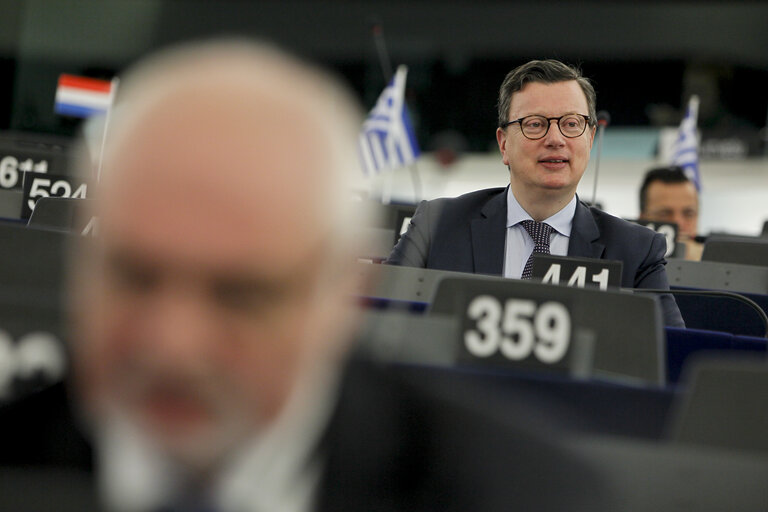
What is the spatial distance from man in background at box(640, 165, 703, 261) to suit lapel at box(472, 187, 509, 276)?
8.96 feet

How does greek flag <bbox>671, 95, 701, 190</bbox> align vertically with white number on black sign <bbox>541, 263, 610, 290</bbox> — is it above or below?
above

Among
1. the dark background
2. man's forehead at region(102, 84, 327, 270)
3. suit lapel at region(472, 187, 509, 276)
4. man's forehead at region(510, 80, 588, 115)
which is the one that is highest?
the dark background

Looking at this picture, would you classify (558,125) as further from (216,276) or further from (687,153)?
(687,153)

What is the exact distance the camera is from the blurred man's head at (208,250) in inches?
19.2

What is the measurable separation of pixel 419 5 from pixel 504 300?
20411 mm

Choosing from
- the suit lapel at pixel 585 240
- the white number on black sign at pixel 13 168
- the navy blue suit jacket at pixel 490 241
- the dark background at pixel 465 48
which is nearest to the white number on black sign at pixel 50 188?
the white number on black sign at pixel 13 168

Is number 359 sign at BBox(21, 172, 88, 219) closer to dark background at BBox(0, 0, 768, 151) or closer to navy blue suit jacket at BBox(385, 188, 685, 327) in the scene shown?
navy blue suit jacket at BBox(385, 188, 685, 327)

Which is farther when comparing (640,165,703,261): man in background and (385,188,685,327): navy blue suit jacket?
(640,165,703,261): man in background

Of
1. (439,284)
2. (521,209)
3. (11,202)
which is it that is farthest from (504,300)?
(11,202)

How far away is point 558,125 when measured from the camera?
9.93 ft

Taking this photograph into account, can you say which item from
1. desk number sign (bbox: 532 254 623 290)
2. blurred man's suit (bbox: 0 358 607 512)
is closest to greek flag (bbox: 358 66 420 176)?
desk number sign (bbox: 532 254 623 290)

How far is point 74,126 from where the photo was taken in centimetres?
1856

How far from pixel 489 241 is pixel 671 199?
284 centimetres

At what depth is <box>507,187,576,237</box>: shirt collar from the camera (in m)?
3.03
